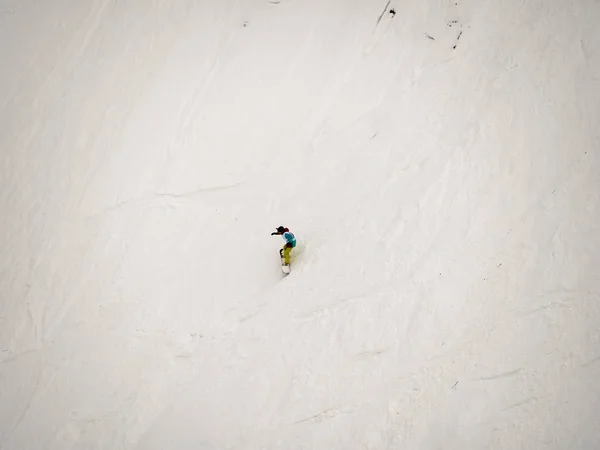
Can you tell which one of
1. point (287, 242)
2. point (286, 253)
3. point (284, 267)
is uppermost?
point (287, 242)

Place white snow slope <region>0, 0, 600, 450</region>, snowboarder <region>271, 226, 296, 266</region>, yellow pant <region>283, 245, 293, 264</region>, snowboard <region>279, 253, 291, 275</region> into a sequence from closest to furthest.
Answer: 1. white snow slope <region>0, 0, 600, 450</region>
2. snowboarder <region>271, 226, 296, 266</region>
3. yellow pant <region>283, 245, 293, 264</region>
4. snowboard <region>279, 253, 291, 275</region>

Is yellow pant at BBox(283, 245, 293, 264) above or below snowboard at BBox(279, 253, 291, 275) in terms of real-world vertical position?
above

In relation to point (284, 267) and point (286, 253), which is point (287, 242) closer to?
point (286, 253)

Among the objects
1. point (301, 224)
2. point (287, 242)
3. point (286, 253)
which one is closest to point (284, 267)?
point (286, 253)

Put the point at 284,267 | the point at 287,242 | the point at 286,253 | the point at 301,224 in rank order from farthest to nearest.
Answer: the point at 301,224 < the point at 284,267 < the point at 286,253 < the point at 287,242

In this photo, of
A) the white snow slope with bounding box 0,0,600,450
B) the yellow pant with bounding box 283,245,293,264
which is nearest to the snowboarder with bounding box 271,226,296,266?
the yellow pant with bounding box 283,245,293,264

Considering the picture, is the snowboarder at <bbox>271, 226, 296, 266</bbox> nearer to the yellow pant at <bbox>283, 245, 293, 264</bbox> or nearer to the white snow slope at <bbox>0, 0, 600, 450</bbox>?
the yellow pant at <bbox>283, 245, 293, 264</bbox>

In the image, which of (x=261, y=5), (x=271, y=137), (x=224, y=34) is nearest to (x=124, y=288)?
(x=271, y=137)

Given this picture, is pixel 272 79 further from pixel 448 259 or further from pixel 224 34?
pixel 448 259
